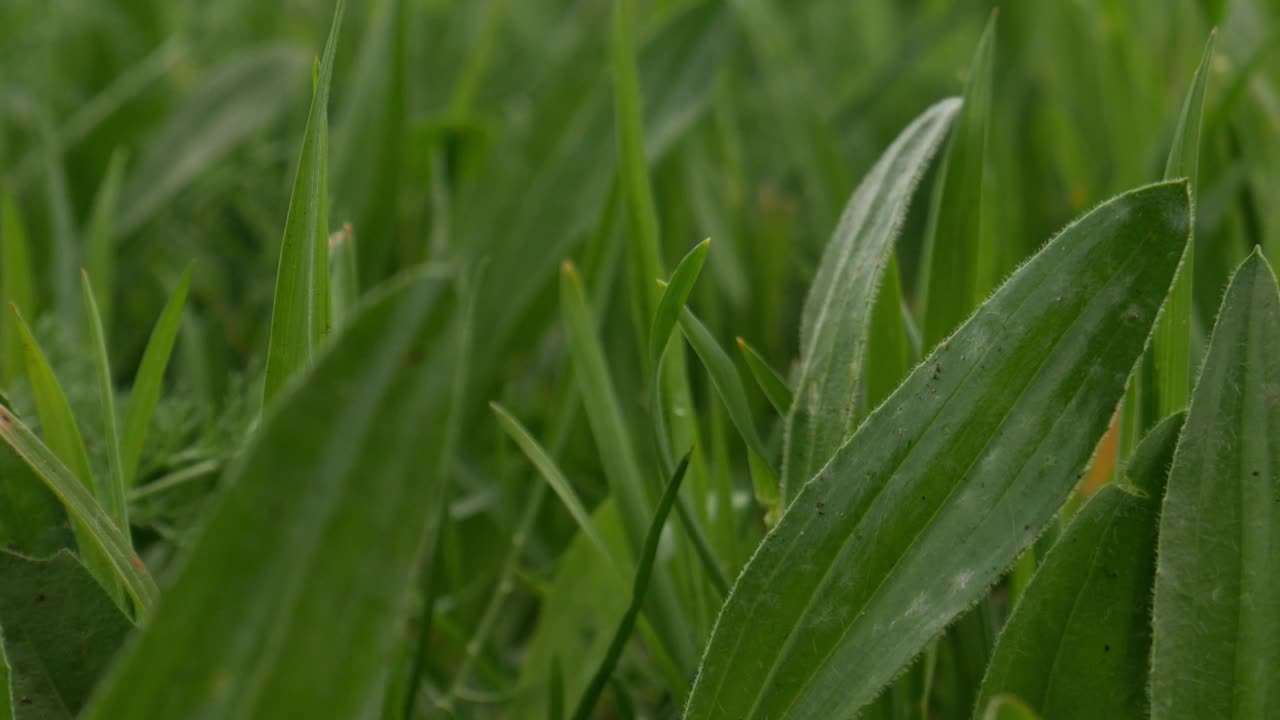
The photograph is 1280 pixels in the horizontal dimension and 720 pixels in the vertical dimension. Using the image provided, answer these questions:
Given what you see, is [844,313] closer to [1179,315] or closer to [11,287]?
[1179,315]

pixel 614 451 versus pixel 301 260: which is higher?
pixel 301 260

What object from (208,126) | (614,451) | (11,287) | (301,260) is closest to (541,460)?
(614,451)

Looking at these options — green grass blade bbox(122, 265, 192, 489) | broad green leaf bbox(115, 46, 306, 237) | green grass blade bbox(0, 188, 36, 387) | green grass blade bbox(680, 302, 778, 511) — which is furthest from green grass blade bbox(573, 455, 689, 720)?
broad green leaf bbox(115, 46, 306, 237)

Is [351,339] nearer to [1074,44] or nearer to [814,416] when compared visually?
[814,416]

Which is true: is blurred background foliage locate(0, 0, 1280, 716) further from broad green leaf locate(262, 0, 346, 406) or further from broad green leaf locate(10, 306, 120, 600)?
broad green leaf locate(262, 0, 346, 406)

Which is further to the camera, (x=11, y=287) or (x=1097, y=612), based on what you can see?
(x=11, y=287)

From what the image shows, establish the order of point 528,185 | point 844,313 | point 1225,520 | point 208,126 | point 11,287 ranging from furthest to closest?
point 208,126
point 528,185
point 11,287
point 844,313
point 1225,520

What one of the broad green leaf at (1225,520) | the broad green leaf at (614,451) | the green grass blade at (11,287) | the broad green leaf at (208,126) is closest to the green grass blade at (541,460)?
the broad green leaf at (614,451)
